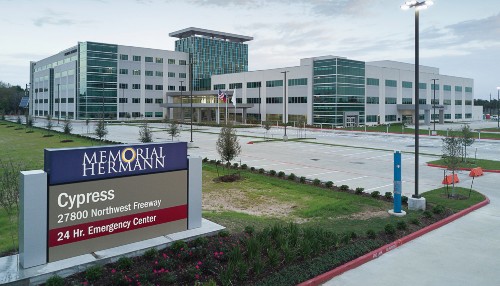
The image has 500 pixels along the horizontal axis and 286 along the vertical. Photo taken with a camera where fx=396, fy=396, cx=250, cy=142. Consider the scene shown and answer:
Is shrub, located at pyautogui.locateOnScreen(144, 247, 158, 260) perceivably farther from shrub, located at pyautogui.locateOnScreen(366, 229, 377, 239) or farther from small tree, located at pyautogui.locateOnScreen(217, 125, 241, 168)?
small tree, located at pyautogui.locateOnScreen(217, 125, 241, 168)

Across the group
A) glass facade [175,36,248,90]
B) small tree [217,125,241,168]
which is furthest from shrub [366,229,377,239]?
glass facade [175,36,248,90]

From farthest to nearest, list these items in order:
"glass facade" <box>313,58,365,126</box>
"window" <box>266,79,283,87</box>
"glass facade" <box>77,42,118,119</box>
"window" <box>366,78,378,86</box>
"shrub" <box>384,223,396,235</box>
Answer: "glass facade" <box>77,42,118,119</box> < "window" <box>266,79,283,87</box> < "window" <box>366,78,378,86</box> < "glass facade" <box>313,58,365,126</box> < "shrub" <box>384,223,396,235</box>

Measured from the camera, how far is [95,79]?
10300cm

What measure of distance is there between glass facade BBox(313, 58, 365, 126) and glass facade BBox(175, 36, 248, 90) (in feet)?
165

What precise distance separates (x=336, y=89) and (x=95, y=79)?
61863 millimetres

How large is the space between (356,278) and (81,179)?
700cm

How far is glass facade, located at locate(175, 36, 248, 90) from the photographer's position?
135750 millimetres

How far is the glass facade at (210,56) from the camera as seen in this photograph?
13575 centimetres

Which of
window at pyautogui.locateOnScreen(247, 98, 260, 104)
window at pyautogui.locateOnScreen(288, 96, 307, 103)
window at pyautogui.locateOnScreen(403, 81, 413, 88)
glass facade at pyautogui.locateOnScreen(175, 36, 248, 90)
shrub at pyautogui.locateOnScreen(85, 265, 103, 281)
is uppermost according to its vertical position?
glass facade at pyautogui.locateOnScreen(175, 36, 248, 90)

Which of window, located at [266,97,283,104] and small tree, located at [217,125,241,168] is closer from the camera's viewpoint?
small tree, located at [217,125,241,168]

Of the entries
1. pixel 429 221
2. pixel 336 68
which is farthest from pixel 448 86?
pixel 429 221

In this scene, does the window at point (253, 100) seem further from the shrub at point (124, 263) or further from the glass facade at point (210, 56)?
the shrub at point (124, 263)

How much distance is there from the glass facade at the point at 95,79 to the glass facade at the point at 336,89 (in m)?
52.9

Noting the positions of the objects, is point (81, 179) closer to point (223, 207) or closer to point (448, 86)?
point (223, 207)
